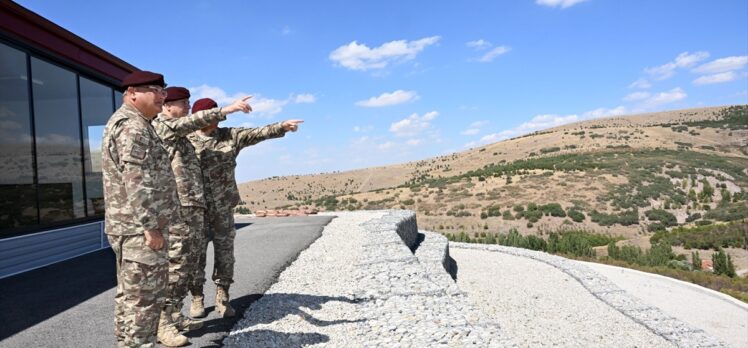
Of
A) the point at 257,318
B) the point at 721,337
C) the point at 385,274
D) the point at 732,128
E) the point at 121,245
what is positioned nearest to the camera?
the point at 121,245

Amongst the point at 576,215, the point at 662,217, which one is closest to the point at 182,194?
the point at 576,215

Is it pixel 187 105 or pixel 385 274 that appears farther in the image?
pixel 385 274

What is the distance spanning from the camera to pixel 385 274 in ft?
22.5

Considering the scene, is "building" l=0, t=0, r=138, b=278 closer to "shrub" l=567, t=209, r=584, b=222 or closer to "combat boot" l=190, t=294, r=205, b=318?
"combat boot" l=190, t=294, r=205, b=318

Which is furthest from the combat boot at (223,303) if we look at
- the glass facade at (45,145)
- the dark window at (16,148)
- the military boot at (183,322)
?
the dark window at (16,148)

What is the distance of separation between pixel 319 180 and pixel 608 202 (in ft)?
184

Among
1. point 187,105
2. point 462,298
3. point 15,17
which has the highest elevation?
point 15,17

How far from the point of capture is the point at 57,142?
9.02 metres

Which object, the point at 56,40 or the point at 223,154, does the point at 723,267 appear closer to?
the point at 223,154

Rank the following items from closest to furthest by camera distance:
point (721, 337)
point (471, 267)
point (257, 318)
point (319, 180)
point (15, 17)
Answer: point (257, 318)
point (15, 17)
point (721, 337)
point (471, 267)
point (319, 180)

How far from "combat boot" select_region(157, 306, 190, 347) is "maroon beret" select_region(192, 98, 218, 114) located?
1.73 metres

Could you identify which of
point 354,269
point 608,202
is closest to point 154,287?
point 354,269

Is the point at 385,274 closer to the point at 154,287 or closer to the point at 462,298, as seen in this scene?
the point at 462,298

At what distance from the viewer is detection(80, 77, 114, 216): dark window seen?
9.62m
